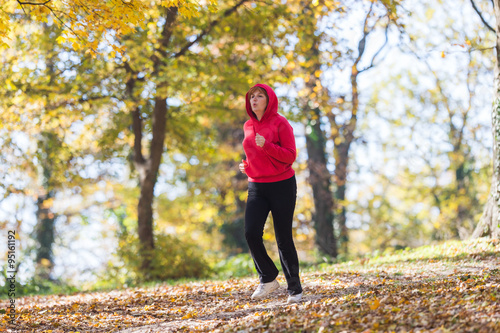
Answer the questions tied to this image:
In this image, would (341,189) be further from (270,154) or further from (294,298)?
(270,154)

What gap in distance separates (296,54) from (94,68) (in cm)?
452

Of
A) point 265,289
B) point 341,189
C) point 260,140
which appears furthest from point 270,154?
point 341,189

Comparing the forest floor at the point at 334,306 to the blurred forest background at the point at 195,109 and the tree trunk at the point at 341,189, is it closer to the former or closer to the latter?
the blurred forest background at the point at 195,109

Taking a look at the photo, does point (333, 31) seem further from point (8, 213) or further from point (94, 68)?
point (8, 213)

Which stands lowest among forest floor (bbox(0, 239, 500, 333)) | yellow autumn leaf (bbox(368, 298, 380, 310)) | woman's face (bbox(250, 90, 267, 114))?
forest floor (bbox(0, 239, 500, 333))

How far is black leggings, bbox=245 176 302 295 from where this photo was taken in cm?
466

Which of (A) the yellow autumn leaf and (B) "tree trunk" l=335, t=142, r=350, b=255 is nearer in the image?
(A) the yellow autumn leaf

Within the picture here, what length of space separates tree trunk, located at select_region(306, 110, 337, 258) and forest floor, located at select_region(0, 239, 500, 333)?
5484mm

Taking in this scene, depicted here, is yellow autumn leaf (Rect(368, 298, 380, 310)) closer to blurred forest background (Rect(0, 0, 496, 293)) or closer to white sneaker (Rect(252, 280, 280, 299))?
white sneaker (Rect(252, 280, 280, 299))

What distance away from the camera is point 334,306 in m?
4.44

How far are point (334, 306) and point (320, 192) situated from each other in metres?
9.43

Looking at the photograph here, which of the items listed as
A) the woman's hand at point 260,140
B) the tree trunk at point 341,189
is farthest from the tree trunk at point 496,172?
the tree trunk at point 341,189

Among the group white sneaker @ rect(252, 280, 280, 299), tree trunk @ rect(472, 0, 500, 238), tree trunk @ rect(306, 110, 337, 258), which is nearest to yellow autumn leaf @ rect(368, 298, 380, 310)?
white sneaker @ rect(252, 280, 280, 299)

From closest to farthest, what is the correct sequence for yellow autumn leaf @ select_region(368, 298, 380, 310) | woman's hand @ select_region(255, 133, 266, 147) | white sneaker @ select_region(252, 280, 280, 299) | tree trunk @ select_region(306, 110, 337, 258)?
1. yellow autumn leaf @ select_region(368, 298, 380, 310)
2. woman's hand @ select_region(255, 133, 266, 147)
3. white sneaker @ select_region(252, 280, 280, 299)
4. tree trunk @ select_region(306, 110, 337, 258)
